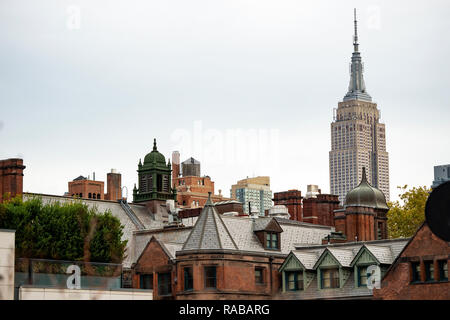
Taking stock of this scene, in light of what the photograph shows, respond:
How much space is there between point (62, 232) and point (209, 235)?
42.4ft

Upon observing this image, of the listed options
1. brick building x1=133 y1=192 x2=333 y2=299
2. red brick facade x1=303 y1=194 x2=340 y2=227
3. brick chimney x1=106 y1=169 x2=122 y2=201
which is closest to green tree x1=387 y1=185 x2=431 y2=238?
red brick facade x1=303 y1=194 x2=340 y2=227

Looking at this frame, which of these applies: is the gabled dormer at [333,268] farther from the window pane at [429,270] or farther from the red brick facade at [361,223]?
the red brick facade at [361,223]

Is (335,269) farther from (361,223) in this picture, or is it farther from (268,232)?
(361,223)

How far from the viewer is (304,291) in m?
83.4

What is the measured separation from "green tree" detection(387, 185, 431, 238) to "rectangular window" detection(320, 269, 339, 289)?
147ft

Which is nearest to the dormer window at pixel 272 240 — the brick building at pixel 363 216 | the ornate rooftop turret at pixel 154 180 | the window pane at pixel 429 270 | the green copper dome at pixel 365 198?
the brick building at pixel 363 216

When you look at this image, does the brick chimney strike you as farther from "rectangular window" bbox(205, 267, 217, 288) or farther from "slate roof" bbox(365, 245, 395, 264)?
"slate roof" bbox(365, 245, 395, 264)

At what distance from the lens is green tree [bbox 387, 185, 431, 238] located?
126 m

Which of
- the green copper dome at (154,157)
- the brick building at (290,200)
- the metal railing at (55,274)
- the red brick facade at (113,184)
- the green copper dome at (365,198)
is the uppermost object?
the red brick facade at (113,184)

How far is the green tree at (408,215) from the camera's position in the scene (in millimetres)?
126062

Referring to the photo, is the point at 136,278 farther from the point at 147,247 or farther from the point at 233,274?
the point at 233,274

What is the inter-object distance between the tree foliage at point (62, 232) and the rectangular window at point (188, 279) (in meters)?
8.08

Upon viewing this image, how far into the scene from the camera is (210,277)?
276ft

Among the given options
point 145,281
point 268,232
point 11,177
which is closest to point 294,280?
point 268,232
